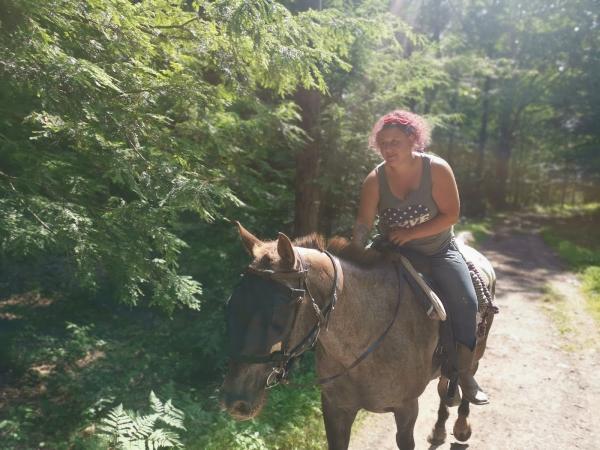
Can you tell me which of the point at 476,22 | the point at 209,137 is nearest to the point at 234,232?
the point at 209,137

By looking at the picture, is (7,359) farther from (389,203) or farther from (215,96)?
(389,203)

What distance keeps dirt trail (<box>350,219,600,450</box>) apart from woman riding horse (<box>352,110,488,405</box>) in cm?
206

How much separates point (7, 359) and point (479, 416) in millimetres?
6255

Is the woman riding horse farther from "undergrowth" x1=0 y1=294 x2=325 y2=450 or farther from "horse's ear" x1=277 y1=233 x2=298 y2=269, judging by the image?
"undergrowth" x1=0 y1=294 x2=325 y2=450

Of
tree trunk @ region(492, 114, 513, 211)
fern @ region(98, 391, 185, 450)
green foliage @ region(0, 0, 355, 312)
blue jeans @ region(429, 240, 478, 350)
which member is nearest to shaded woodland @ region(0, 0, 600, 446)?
green foliage @ region(0, 0, 355, 312)

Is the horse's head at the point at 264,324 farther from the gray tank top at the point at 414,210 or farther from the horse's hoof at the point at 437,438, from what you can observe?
the horse's hoof at the point at 437,438

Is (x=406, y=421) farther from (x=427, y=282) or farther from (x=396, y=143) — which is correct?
(x=396, y=143)

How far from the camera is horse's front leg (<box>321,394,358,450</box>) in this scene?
11.1ft

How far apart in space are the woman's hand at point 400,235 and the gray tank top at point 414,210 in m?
0.06

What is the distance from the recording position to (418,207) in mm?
3357

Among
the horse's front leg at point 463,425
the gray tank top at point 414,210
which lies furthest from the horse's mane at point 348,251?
the horse's front leg at point 463,425

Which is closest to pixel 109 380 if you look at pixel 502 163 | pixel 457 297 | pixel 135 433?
pixel 135 433

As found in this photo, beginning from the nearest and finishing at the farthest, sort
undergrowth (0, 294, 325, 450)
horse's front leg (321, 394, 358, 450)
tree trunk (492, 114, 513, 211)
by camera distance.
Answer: horse's front leg (321, 394, 358, 450), undergrowth (0, 294, 325, 450), tree trunk (492, 114, 513, 211)

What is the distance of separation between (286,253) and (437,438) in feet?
12.3
